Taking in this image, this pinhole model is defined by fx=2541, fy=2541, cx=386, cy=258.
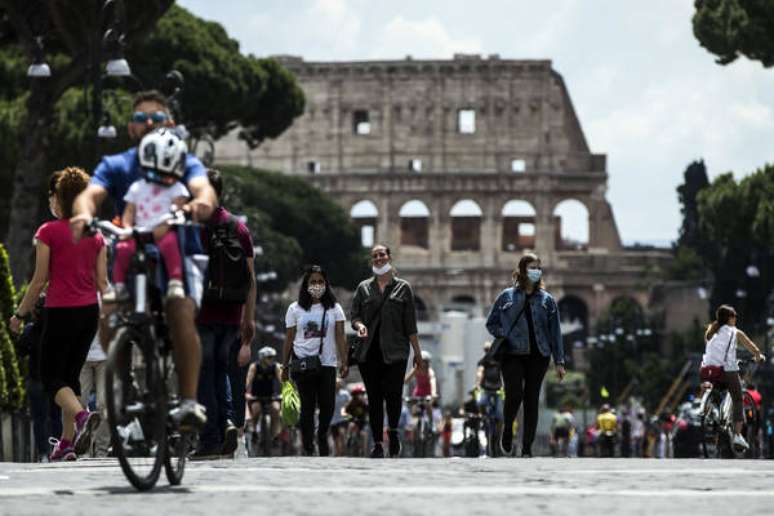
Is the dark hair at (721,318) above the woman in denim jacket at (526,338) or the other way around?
above

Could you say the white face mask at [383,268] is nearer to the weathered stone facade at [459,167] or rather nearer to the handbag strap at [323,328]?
the handbag strap at [323,328]

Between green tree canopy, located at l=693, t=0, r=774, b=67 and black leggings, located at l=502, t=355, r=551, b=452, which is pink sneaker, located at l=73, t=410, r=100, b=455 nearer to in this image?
black leggings, located at l=502, t=355, r=551, b=452

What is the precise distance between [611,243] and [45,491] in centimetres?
11315

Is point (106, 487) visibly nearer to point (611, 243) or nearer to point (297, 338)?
point (297, 338)

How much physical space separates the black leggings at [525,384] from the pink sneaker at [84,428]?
4134 millimetres

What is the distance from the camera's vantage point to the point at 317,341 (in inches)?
656

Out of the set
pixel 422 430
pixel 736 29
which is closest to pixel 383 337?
pixel 422 430

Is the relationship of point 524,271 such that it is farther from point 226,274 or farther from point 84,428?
point 84,428

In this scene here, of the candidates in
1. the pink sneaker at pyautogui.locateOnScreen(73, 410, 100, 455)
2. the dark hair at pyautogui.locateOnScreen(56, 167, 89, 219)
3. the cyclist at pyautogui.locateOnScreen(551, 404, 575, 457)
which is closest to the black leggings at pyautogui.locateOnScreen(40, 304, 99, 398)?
the pink sneaker at pyautogui.locateOnScreen(73, 410, 100, 455)

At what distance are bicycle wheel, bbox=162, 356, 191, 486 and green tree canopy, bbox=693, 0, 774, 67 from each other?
30363 mm

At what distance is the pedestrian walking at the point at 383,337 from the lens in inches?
630

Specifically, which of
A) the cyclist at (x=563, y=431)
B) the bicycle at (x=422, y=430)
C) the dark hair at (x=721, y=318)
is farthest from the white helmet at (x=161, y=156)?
the cyclist at (x=563, y=431)

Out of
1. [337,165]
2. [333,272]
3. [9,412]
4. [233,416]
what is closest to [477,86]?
[337,165]

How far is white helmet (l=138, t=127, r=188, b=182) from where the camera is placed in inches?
392
